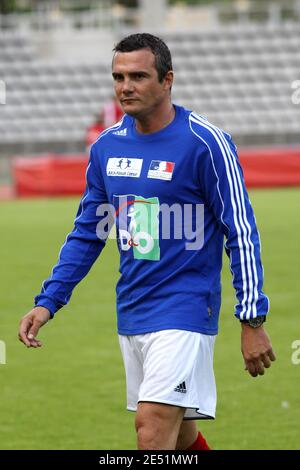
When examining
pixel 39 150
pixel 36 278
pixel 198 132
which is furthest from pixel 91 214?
pixel 39 150

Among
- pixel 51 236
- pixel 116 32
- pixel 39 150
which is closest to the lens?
pixel 51 236

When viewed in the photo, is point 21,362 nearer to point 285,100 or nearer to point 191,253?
point 191,253

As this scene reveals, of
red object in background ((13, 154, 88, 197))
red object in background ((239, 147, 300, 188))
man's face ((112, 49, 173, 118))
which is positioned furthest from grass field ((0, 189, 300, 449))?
red object in background ((239, 147, 300, 188))

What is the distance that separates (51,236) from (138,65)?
15010mm

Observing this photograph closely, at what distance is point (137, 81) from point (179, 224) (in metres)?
0.64

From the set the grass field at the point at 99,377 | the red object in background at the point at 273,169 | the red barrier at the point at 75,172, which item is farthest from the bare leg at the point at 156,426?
the red object in background at the point at 273,169

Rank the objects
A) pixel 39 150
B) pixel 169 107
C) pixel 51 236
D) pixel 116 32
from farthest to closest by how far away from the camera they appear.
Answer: pixel 116 32 → pixel 39 150 → pixel 51 236 → pixel 169 107

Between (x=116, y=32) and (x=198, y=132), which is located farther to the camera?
(x=116, y=32)

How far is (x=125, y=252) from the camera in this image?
5.32 meters

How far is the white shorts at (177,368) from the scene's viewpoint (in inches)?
199

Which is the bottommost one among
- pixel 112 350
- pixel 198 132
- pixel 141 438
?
Answer: pixel 112 350

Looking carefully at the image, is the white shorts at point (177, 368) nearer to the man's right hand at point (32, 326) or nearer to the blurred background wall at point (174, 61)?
the man's right hand at point (32, 326)

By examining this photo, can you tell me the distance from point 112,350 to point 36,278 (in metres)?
4.63

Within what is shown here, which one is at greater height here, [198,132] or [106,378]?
[198,132]
